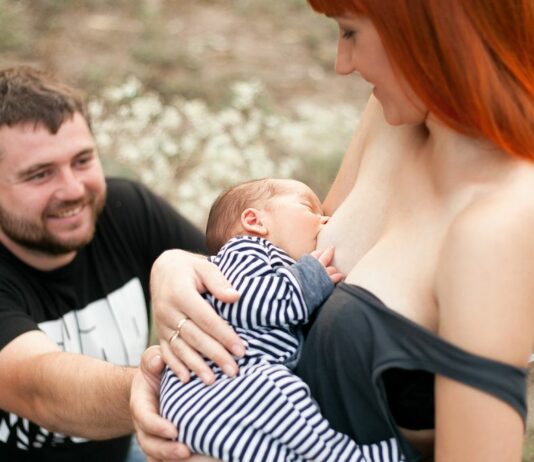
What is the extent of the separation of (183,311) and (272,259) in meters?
0.20

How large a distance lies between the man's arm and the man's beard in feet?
2.15

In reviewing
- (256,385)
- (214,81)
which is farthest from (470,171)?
(214,81)

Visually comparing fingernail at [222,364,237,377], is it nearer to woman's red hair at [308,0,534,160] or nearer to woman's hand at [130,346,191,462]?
woman's hand at [130,346,191,462]

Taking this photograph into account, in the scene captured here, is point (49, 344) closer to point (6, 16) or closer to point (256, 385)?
point (256, 385)

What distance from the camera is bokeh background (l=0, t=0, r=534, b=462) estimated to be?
5.89m

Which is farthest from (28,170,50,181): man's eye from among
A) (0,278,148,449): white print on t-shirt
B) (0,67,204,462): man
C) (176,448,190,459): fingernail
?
(176,448,190,459): fingernail

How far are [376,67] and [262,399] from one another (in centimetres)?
61

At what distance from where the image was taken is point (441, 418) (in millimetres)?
1584

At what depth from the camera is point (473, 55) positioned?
156 cm

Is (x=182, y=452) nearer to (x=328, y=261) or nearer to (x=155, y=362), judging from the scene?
(x=155, y=362)

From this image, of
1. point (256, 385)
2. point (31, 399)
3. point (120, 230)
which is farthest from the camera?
point (120, 230)

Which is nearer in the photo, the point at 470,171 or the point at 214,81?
the point at 470,171

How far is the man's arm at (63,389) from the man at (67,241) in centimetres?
29

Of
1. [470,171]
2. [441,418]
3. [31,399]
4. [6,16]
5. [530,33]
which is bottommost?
[31,399]
